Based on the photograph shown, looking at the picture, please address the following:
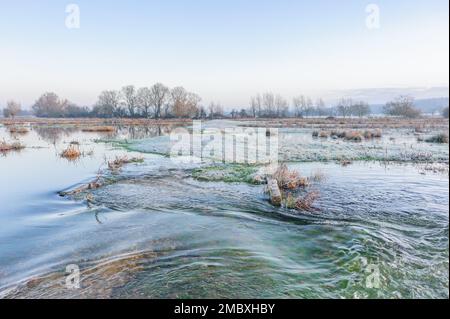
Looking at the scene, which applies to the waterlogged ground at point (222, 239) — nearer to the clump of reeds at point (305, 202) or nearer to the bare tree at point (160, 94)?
the clump of reeds at point (305, 202)

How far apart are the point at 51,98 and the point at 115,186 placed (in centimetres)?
12942

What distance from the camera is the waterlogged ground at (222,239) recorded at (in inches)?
220

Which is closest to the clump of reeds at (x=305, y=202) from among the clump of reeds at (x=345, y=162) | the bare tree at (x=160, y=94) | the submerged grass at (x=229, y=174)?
the submerged grass at (x=229, y=174)

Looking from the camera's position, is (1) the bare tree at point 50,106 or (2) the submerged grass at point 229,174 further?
(1) the bare tree at point 50,106

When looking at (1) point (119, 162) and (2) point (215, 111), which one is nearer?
(1) point (119, 162)

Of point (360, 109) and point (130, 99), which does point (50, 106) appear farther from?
point (360, 109)

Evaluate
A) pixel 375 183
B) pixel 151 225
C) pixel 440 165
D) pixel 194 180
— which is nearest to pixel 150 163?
pixel 194 180

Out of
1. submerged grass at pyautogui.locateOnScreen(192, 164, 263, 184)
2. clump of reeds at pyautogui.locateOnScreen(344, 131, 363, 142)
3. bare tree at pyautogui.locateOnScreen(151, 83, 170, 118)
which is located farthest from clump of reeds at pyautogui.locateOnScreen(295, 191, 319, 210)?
bare tree at pyautogui.locateOnScreen(151, 83, 170, 118)

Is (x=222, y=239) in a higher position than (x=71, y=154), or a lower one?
lower

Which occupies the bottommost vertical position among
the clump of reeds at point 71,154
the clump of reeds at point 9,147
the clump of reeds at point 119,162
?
the clump of reeds at point 119,162

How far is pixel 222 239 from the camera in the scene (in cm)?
781

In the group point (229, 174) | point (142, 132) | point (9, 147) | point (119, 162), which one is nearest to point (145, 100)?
point (142, 132)

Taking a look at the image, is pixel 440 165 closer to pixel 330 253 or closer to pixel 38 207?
pixel 330 253

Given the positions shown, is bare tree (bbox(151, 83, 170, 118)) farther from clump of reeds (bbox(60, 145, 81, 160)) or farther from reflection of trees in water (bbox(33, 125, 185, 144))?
clump of reeds (bbox(60, 145, 81, 160))
